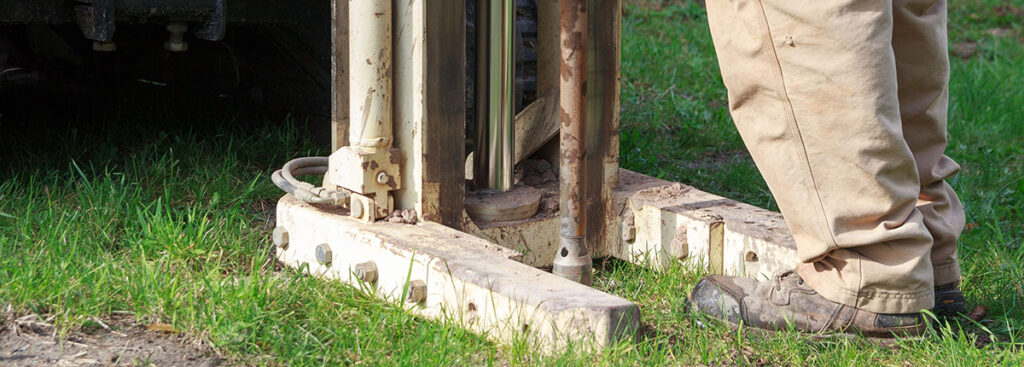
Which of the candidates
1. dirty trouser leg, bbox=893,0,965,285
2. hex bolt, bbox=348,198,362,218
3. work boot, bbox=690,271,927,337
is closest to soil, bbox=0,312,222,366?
hex bolt, bbox=348,198,362,218

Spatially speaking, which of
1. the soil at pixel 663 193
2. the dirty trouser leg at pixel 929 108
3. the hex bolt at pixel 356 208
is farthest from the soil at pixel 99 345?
the dirty trouser leg at pixel 929 108

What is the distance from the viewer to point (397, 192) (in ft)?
6.92

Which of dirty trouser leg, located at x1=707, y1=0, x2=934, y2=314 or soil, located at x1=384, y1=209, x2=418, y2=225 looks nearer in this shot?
dirty trouser leg, located at x1=707, y1=0, x2=934, y2=314

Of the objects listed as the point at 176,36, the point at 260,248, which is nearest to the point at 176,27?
the point at 176,36

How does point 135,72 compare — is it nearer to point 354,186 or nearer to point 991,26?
point 354,186

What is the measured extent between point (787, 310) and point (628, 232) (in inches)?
18.8

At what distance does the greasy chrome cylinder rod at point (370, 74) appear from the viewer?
197cm

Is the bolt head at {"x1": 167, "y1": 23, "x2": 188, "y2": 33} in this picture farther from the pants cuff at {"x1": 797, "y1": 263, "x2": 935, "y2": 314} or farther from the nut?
the pants cuff at {"x1": 797, "y1": 263, "x2": 935, "y2": 314}

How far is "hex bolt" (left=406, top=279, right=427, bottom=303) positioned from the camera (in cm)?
185

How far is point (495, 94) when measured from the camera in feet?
7.19

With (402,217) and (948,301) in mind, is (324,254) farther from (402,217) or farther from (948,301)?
(948,301)

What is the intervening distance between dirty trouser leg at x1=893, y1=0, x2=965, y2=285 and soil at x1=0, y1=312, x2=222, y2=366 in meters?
1.17

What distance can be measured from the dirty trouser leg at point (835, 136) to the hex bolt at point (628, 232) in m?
0.50

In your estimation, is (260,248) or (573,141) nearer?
(573,141)
